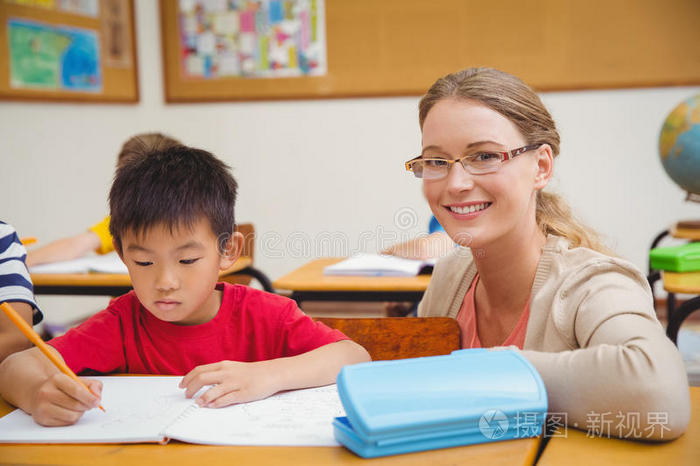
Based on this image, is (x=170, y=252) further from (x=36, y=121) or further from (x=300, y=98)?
(x=300, y=98)

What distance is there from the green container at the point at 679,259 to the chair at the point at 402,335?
967 mm

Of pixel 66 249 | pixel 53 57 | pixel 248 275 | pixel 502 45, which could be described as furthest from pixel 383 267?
pixel 53 57

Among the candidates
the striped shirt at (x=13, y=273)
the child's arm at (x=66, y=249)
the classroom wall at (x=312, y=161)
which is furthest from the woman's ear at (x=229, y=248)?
the classroom wall at (x=312, y=161)

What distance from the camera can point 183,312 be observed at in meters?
1.13

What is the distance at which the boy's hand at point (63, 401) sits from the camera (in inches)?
33.9

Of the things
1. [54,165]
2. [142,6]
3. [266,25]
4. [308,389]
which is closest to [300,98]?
[266,25]

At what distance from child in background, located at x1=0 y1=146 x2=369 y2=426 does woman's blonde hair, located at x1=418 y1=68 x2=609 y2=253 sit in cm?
44

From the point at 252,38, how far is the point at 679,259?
3360 mm

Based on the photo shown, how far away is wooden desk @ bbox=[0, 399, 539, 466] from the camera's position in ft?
2.39

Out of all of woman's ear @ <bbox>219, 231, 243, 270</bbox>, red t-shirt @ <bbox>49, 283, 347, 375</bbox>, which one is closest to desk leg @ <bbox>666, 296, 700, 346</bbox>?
red t-shirt @ <bbox>49, 283, 347, 375</bbox>

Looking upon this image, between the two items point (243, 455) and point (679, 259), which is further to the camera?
point (679, 259)

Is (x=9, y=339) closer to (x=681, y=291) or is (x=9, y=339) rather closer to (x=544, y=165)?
(x=544, y=165)

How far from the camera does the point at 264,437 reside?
0.80 m

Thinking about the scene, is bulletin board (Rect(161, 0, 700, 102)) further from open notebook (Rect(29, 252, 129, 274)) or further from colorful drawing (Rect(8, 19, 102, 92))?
open notebook (Rect(29, 252, 129, 274))
